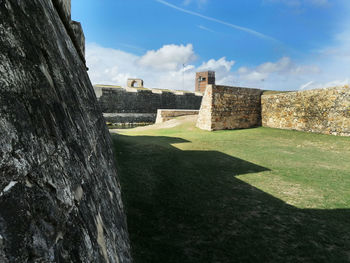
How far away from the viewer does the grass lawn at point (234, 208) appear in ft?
7.57

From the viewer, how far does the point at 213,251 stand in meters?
2.30

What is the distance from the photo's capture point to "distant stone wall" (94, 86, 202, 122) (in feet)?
68.7

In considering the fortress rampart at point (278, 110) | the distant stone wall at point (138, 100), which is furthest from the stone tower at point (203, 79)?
the fortress rampart at point (278, 110)

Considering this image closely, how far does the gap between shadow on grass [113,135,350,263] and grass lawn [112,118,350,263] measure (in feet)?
0.03

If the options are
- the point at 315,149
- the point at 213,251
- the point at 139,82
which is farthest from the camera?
the point at 139,82

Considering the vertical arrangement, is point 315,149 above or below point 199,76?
below

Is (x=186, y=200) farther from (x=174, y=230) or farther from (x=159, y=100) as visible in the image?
(x=159, y=100)

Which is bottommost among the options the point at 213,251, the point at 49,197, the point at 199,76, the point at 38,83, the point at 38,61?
the point at 213,251

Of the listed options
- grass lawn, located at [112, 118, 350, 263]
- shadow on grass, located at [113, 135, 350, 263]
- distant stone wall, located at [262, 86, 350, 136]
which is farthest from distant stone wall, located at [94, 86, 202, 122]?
shadow on grass, located at [113, 135, 350, 263]

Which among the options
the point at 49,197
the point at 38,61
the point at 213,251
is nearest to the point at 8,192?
the point at 49,197

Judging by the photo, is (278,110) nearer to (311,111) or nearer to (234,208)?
(311,111)

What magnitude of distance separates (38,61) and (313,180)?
544cm

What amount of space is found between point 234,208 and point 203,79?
41649 mm

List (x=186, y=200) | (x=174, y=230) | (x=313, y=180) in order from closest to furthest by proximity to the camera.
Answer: (x=174, y=230) < (x=186, y=200) < (x=313, y=180)
